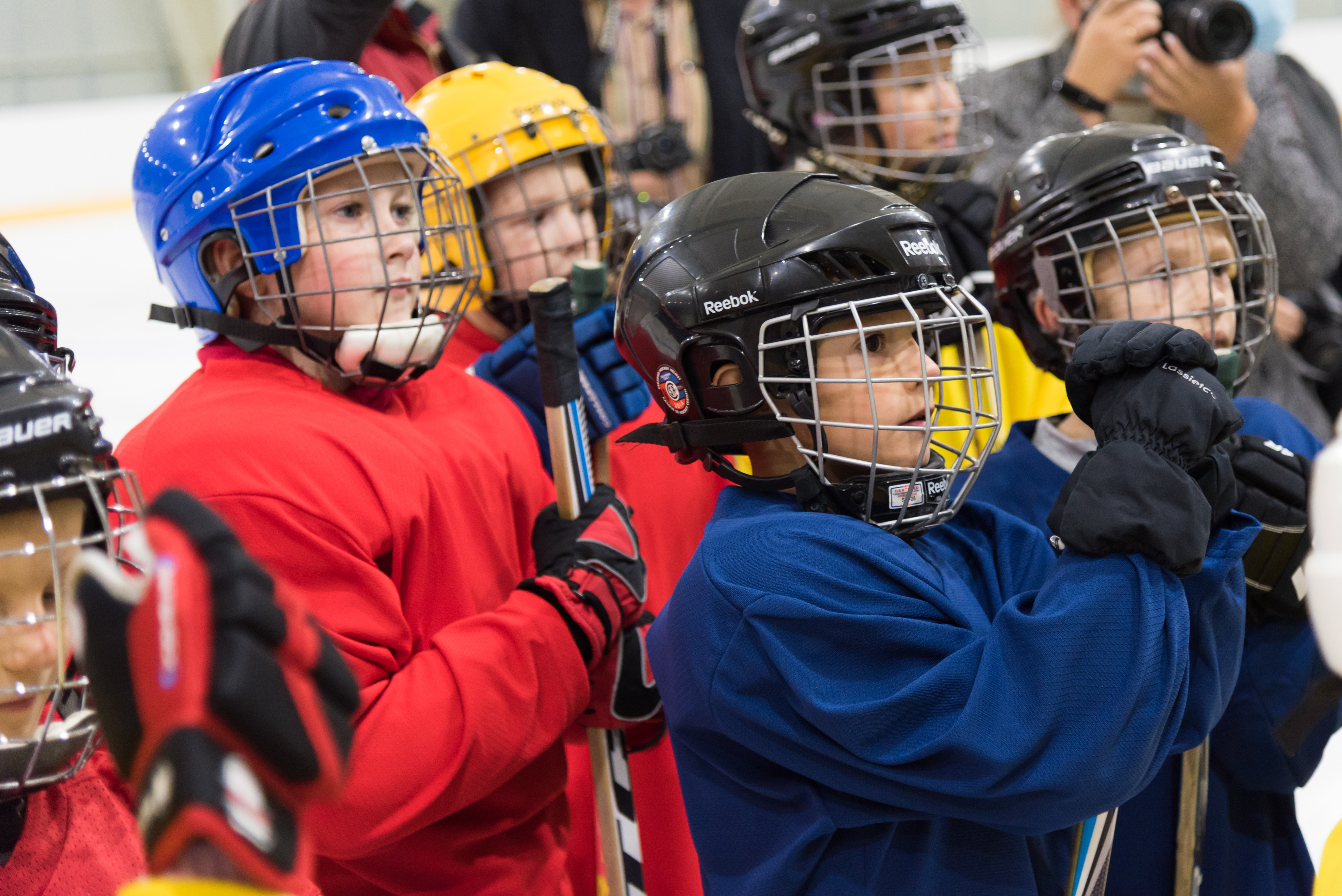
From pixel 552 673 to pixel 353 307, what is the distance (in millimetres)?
524

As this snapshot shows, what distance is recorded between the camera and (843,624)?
3.57 ft

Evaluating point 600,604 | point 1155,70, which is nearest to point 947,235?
point 1155,70

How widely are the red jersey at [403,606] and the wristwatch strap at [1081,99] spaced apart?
1.69 m

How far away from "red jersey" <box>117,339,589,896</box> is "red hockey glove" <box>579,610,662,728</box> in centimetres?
8

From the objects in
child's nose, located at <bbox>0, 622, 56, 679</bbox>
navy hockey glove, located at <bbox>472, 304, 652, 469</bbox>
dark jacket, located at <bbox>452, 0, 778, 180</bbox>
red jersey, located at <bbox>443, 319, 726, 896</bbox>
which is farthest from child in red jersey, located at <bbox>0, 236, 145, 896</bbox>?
dark jacket, located at <bbox>452, 0, 778, 180</bbox>

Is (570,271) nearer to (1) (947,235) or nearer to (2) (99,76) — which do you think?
(1) (947,235)

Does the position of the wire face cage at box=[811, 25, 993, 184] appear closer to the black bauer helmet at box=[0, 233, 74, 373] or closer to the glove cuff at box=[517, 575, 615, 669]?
the glove cuff at box=[517, 575, 615, 669]

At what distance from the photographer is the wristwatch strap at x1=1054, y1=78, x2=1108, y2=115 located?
2.57 meters

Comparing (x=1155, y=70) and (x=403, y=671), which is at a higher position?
(x=1155, y=70)

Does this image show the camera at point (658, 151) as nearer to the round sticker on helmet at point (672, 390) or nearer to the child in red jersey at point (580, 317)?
the child in red jersey at point (580, 317)

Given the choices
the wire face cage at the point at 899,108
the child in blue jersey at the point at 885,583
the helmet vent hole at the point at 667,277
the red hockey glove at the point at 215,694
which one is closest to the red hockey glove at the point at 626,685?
the child in blue jersey at the point at 885,583

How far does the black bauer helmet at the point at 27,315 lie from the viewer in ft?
4.33

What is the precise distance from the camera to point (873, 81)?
2.32 m

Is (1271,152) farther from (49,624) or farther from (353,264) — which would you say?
(49,624)
